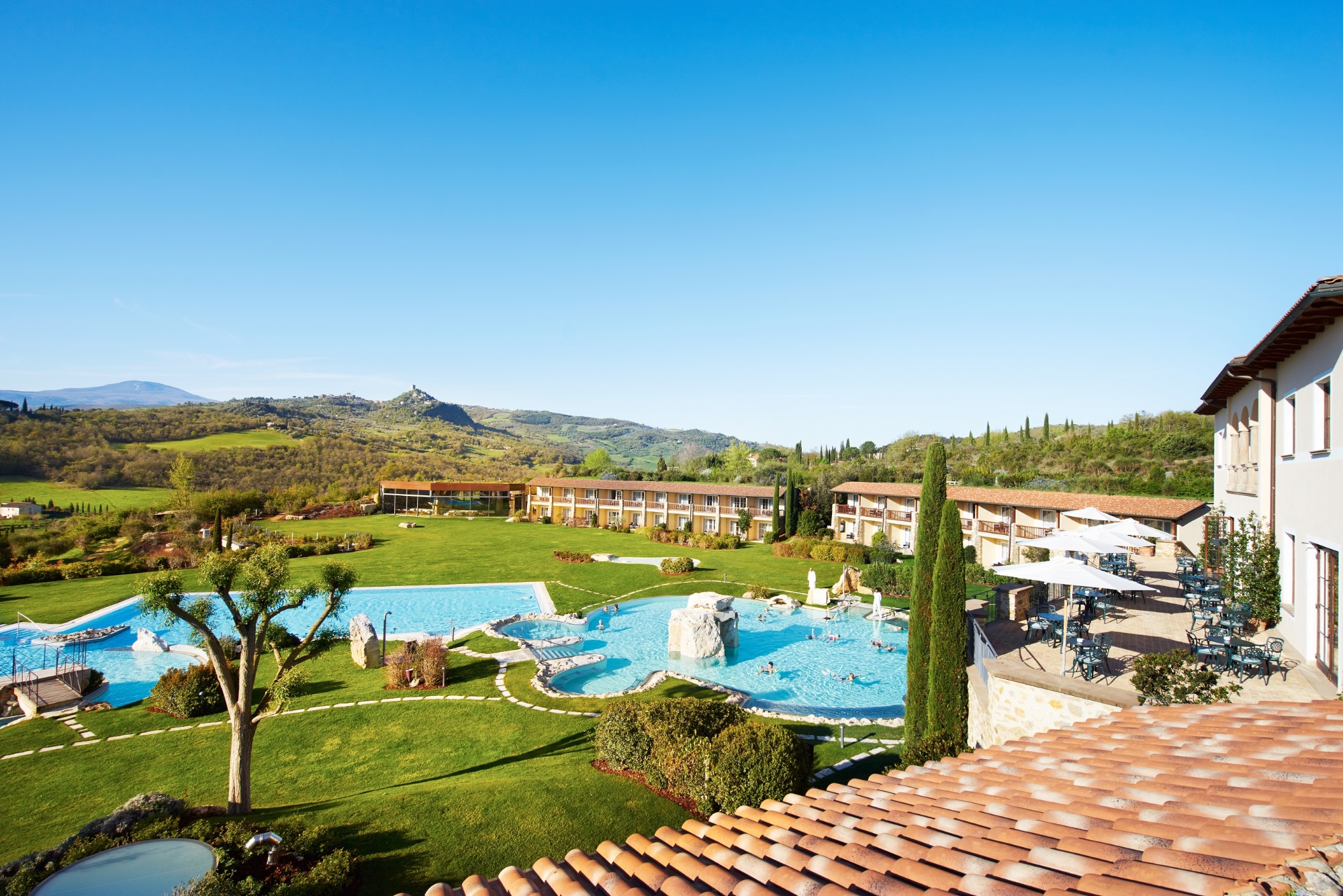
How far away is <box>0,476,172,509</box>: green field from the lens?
5147 centimetres

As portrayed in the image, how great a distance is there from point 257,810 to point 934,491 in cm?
1343

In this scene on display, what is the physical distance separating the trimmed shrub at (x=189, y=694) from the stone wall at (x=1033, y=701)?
16.3 m

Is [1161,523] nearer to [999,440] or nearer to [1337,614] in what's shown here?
[1337,614]

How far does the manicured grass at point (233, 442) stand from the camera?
74500mm

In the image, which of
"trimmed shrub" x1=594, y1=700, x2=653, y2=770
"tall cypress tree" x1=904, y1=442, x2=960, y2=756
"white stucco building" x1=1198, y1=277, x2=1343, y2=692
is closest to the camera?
Result: "white stucco building" x1=1198, y1=277, x2=1343, y2=692

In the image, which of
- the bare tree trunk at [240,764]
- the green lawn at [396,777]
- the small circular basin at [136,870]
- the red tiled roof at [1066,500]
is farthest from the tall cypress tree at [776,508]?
the small circular basin at [136,870]

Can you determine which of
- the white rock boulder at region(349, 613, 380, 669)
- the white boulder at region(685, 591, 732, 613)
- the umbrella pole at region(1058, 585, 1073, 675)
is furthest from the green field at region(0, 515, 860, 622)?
the umbrella pole at region(1058, 585, 1073, 675)

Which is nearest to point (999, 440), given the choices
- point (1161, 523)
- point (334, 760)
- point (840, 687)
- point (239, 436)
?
point (1161, 523)

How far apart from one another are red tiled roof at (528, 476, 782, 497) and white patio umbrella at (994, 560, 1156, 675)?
36362 mm

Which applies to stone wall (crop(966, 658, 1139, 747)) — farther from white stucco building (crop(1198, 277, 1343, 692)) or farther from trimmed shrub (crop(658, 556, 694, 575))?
trimmed shrub (crop(658, 556, 694, 575))

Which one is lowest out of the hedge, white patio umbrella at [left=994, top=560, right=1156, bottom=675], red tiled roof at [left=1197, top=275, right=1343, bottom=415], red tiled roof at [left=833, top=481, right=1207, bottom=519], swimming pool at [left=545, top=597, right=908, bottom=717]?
swimming pool at [left=545, top=597, right=908, bottom=717]

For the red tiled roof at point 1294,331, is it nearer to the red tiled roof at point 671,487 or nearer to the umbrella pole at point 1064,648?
the umbrella pole at point 1064,648

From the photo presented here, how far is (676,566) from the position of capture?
32.9m

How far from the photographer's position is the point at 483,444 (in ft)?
446
